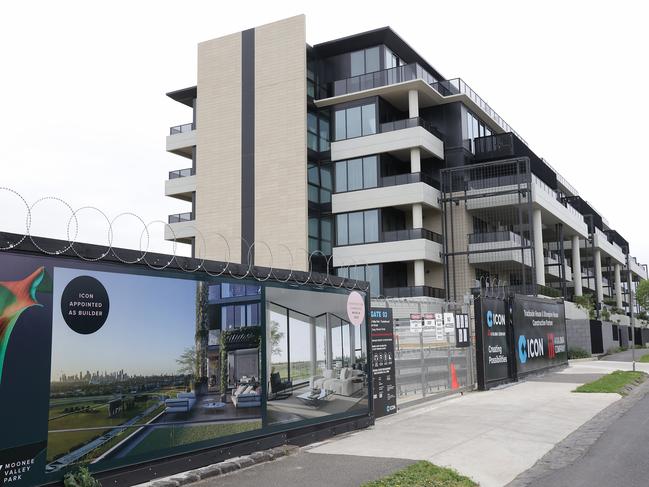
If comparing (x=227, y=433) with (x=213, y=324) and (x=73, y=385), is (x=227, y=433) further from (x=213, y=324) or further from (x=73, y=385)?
(x=73, y=385)

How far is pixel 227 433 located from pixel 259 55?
1641 inches

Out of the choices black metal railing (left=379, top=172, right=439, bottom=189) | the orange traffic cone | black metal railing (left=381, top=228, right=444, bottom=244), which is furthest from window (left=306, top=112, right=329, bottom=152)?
the orange traffic cone

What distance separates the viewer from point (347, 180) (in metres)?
46.5

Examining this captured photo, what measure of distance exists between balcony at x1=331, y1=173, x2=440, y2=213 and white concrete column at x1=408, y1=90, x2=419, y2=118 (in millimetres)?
4092

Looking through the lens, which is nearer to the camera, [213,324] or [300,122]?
[213,324]

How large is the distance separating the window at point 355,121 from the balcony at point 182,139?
1374cm

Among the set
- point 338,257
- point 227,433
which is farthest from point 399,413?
point 338,257

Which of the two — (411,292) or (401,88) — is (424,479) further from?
Result: (401,88)

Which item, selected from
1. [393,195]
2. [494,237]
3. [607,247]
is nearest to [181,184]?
[393,195]

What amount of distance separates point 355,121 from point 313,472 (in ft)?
129

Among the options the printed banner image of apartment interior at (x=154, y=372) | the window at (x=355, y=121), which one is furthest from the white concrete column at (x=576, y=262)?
the printed banner image of apartment interior at (x=154, y=372)

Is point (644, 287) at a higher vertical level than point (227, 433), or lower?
higher

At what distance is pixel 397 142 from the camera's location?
4475cm

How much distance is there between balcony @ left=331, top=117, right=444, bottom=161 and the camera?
146ft
